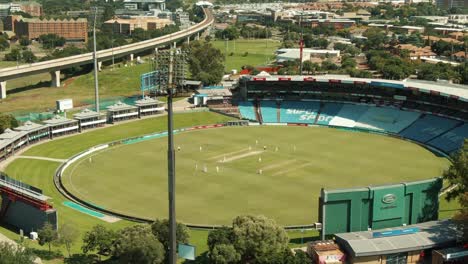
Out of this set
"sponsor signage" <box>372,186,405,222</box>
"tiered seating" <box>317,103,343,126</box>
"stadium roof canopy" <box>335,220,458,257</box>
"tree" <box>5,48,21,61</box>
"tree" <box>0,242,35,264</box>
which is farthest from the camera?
"tree" <box>5,48,21,61</box>

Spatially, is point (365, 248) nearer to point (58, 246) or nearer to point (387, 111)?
point (58, 246)

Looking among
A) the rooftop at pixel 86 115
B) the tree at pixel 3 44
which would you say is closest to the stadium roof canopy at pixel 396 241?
the rooftop at pixel 86 115

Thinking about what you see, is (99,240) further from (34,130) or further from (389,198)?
(34,130)

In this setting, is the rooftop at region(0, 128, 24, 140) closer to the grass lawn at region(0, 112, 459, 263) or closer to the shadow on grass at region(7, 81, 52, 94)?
the grass lawn at region(0, 112, 459, 263)

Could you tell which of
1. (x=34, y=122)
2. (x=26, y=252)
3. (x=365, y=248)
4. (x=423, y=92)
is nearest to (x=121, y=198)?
(x=26, y=252)

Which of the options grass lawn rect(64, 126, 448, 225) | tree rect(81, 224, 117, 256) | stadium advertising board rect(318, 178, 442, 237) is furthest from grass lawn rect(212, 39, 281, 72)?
tree rect(81, 224, 117, 256)

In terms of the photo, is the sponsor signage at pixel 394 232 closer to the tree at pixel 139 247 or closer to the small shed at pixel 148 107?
the tree at pixel 139 247

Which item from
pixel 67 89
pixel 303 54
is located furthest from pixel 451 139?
pixel 303 54
